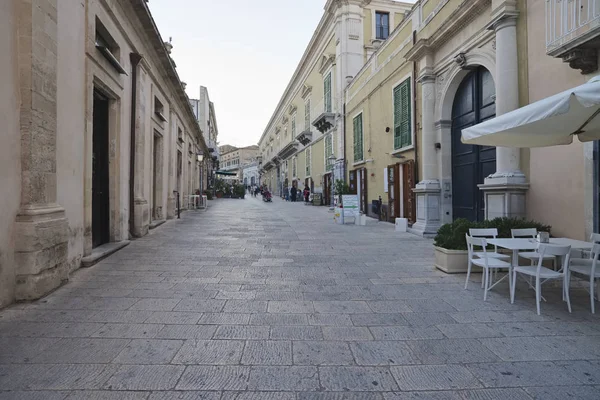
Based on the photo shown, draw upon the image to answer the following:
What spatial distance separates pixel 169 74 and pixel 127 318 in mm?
10861

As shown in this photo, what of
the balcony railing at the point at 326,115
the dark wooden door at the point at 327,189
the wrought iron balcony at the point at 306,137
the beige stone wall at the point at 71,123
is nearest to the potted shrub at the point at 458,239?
the beige stone wall at the point at 71,123

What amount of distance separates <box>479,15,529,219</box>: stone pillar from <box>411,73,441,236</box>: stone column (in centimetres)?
264

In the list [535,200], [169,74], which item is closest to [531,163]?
[535,200]

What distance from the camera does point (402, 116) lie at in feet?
36.7

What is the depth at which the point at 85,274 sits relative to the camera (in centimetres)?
498

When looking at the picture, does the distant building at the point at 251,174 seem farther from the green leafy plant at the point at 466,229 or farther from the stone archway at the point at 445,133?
the green leafy plant at the point at 466,229

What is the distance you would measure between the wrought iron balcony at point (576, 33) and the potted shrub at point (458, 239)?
232 cm

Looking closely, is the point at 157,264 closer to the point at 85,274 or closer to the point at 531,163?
the point at 85,274

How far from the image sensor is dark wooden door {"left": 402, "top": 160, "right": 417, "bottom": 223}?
34.5 feet

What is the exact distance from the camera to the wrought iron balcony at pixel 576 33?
4492 millimetres

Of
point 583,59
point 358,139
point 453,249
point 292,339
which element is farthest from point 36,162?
point 358,139

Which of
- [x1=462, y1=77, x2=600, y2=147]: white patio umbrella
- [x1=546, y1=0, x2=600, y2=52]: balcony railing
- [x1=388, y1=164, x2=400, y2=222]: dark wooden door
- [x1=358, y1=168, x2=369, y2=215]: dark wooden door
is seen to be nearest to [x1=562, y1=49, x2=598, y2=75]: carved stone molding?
[x1=546, y1=0, x2=600, y2=52]: balcony railing

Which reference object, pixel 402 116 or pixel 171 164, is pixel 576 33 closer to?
pixel 402 116

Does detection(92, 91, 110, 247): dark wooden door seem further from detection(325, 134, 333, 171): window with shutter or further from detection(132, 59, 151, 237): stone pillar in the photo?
detection(325, 134, 333, 171): window with shutter
